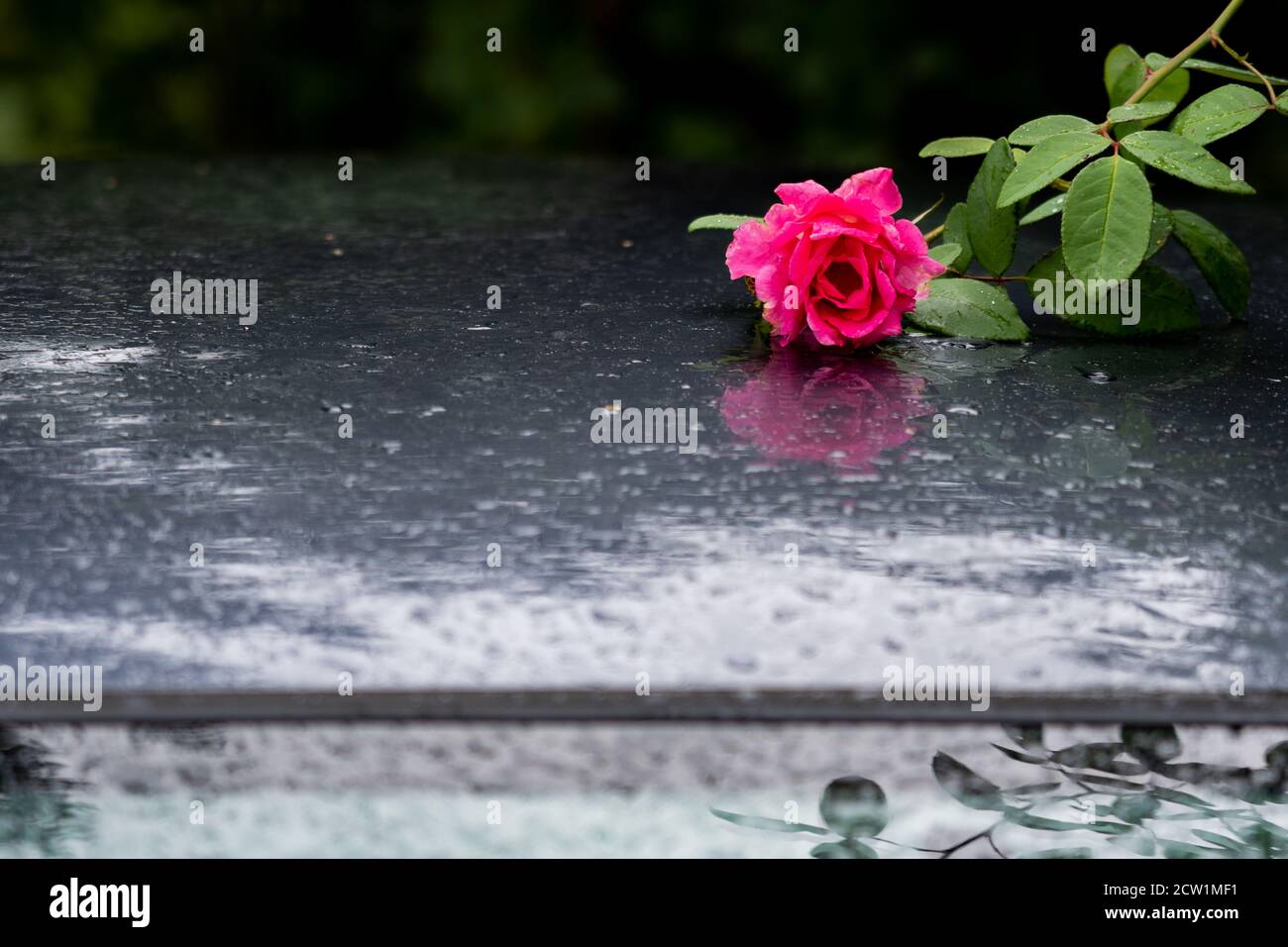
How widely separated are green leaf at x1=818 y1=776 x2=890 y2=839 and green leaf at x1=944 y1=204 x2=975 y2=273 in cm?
77

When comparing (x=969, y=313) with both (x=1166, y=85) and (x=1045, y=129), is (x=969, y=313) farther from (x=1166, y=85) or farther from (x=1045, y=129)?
(x=1166, y=85)

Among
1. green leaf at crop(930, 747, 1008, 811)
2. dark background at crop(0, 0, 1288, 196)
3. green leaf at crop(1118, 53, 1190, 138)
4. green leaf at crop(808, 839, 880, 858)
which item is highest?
dark background at crop(0, 0, 1288, 196)

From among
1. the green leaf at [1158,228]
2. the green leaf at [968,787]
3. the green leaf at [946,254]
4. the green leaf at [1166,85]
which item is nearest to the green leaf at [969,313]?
the green leaf at [946,254]

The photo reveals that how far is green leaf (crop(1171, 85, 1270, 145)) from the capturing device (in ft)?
3.88

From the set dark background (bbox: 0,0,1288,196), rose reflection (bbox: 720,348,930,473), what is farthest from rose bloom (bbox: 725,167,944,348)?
dark background (bbox: 0,0,1288,196)

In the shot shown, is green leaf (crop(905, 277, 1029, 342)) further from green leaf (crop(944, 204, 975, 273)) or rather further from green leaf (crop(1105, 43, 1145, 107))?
green leaf (crop(1105, 43, 1145, 107))

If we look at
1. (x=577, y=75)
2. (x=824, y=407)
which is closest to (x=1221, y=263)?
(x=824, y=407)

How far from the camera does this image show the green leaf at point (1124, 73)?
1375mm

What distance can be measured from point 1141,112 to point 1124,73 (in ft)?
0.89

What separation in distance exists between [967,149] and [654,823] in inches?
34.1

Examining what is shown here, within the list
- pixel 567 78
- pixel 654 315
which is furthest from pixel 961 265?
pixel 567 78
